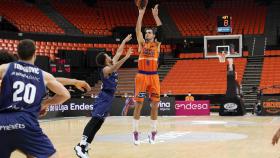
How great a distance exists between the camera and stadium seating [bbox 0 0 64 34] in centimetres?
2985

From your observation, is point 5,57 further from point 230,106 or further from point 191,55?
point 191,55

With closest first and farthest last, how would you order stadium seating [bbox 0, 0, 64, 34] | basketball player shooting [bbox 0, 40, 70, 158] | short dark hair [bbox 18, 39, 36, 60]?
1. basketball player shooting [bbox 0, 40, 70, 158]
2. short dark hair [bbox 18, 39, 36, 60]
3. stadium seating [bbox 0, 0, 64, 34]

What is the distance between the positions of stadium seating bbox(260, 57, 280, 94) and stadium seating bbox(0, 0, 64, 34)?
45.6 ft

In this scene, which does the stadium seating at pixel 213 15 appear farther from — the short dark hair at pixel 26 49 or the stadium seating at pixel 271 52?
the short dark hair at pixel 26 49

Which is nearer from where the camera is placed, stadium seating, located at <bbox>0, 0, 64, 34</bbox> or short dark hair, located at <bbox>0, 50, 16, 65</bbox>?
short dark hair, located at <bbox>0, 50, 16, 65</bbox>

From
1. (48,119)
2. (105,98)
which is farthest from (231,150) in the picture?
(48,119)

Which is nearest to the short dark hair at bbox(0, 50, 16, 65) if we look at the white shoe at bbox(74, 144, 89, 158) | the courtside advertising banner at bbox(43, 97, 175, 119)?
the white shoe at bbox(74, 144, 89, 158)

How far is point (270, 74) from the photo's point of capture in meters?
28.8

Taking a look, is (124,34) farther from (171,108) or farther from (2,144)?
(2,144)

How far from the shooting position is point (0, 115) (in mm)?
4195

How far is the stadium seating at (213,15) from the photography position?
34.6m

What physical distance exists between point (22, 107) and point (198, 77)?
1012 inches

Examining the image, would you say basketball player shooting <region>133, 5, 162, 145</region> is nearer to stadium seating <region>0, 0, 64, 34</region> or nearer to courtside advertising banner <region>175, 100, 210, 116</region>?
courtside advertising banner <region>175, 100, 210, 116</region>

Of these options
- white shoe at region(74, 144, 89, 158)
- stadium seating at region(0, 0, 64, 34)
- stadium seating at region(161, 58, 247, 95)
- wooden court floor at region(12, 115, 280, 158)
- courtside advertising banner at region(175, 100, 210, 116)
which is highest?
stadium seating at region(0, 0, 64, 34)
